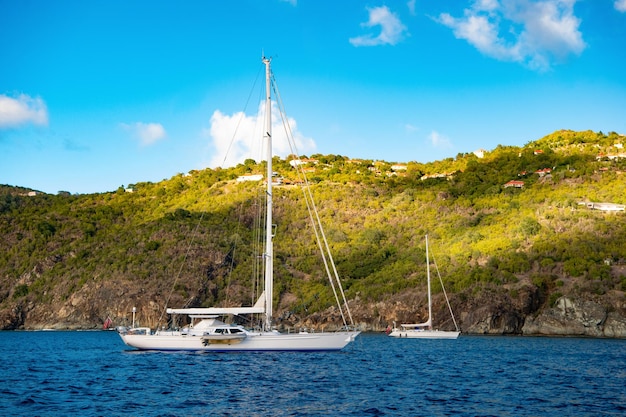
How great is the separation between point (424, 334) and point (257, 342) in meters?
39.2

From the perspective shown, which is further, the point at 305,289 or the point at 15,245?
the point at 15,245

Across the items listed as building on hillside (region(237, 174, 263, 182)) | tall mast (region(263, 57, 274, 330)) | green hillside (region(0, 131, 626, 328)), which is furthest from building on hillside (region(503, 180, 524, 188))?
tall mast (region(263, 57, 274, 330))

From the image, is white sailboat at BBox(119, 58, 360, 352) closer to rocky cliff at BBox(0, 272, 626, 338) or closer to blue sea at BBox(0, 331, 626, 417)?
blue sea at BBox(0, 331, 626, 417)

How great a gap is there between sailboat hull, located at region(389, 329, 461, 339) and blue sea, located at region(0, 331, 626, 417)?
25344mm

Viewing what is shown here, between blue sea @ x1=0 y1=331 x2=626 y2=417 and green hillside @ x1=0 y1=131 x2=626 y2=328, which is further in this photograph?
green hillside @ x1=0 y1=131 x2=626 y2=328

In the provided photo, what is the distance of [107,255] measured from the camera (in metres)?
120

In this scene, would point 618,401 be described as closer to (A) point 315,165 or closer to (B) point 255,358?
(B) point 255,358

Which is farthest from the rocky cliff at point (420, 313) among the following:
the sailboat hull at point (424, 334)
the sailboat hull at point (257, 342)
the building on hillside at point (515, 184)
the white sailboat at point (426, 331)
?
the building on hillside at point (515, 184)

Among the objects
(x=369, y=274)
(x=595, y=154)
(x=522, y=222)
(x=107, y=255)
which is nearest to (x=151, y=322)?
(x=107, y=255)

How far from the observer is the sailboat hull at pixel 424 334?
7725 cm

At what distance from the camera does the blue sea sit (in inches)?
1027

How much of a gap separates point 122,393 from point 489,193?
106506 millimetres

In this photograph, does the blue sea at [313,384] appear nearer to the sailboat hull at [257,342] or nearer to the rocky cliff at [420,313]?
the sailboat hull at [257,342]

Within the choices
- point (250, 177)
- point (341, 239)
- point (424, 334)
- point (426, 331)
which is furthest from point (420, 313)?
point (250, 177)
